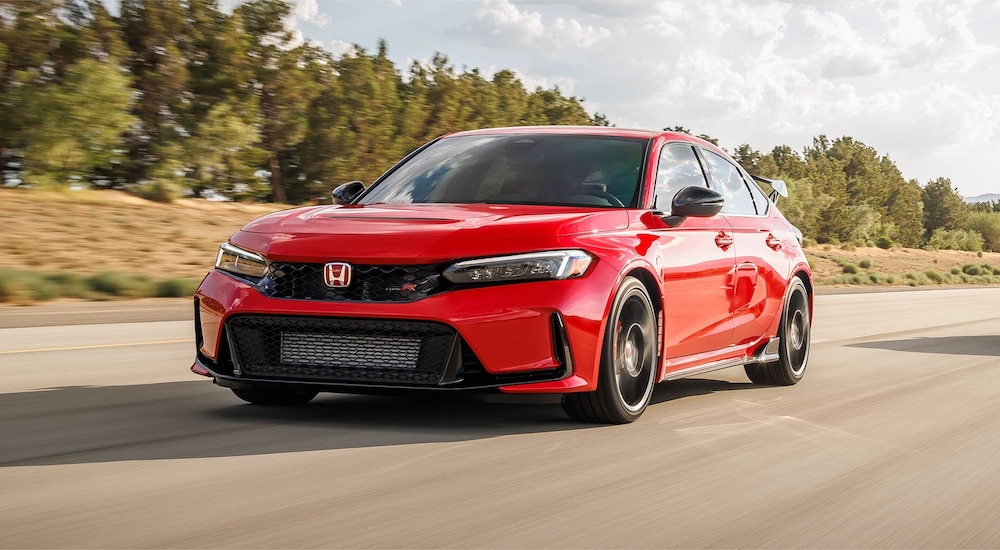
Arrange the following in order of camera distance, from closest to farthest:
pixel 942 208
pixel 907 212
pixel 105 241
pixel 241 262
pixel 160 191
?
pixel 241 262, pixel 105 241, pixel 160 191, pixel 907 212, pixel 942 208

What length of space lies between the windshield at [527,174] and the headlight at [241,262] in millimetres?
1235

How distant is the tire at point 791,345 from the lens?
8.98m

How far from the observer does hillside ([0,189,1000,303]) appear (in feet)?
69.8

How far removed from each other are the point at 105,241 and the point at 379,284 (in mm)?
26336

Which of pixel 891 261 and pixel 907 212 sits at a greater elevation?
pixel 907 212

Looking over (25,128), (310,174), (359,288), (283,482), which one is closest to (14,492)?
(283,482)

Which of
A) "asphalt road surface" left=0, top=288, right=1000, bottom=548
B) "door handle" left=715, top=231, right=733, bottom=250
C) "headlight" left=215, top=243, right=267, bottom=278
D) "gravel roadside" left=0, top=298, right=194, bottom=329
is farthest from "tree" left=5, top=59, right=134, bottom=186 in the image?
"headlight" left=215, top=243, right=267, bottom=278

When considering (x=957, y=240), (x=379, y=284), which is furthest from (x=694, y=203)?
(x=957, y=240)

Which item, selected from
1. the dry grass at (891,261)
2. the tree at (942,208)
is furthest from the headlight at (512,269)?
the tree at (942,208)

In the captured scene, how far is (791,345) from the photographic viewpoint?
360 inches

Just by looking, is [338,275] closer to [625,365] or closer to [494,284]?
[494,284]

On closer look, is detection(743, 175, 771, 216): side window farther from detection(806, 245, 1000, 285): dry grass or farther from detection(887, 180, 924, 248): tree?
detection(887, 180, 924, 248): tree

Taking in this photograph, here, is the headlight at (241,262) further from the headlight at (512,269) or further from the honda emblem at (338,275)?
the headlight at (512,269)

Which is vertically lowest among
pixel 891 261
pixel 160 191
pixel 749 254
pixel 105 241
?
pixel 891 261
